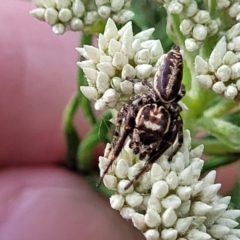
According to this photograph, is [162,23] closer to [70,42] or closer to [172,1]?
[172,1]

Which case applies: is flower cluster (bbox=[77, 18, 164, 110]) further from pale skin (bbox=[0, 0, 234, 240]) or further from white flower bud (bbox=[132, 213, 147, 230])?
pale skin (bbox=[0, 0, 234, 240])

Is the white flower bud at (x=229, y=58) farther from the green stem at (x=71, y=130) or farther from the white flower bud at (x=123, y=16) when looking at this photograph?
the green stem at (x=71, y=130)

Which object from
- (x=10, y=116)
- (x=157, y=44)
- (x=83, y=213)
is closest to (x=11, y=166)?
(x=10, y=116)

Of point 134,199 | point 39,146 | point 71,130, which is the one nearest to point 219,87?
point 134,199

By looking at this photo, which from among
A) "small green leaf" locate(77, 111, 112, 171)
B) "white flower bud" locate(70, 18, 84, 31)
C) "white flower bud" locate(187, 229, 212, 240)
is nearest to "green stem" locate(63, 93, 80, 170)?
"small green leaf" locate(77, 111, 112, 171)

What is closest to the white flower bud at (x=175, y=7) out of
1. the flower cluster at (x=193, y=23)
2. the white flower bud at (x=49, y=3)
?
the flower cluster at (x=193, y=23)

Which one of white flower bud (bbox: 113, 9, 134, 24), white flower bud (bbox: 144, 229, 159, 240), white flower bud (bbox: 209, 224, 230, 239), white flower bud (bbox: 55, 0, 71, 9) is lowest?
white flower bud (bbox: 209, 224, 230, 239)
